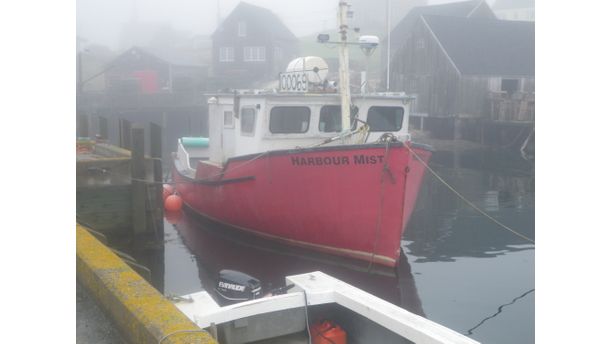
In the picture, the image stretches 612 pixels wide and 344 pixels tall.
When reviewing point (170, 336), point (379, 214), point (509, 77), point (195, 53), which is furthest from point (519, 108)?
point (195, 53)

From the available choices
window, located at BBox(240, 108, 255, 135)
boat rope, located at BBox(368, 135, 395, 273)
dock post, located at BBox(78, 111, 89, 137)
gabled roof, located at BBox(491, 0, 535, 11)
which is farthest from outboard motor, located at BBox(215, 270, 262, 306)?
gabled roof, located at BBox(491, 0, 535, 11)

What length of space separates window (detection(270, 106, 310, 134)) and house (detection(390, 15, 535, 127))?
71.6 ft

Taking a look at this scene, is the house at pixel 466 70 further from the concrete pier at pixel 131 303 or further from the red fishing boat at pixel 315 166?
the concrete pier at pixel 131 303

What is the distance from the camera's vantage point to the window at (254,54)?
4481cm

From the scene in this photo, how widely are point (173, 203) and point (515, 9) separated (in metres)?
77.7

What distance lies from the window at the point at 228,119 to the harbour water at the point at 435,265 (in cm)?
205

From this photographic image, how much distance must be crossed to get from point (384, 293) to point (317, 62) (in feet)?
14.9

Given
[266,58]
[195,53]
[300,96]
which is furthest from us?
[195,53]

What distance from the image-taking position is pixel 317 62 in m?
10.4

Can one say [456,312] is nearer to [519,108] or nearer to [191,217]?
[191,217]

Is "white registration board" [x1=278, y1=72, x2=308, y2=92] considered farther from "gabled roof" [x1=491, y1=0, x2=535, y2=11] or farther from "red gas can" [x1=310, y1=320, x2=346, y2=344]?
"gabled roof" [x1=491, y1=0, x2=535, y2=11]

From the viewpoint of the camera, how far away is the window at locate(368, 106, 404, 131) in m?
10.1

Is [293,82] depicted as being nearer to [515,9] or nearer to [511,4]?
[515,9]

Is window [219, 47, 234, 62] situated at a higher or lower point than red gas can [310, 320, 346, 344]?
higher
